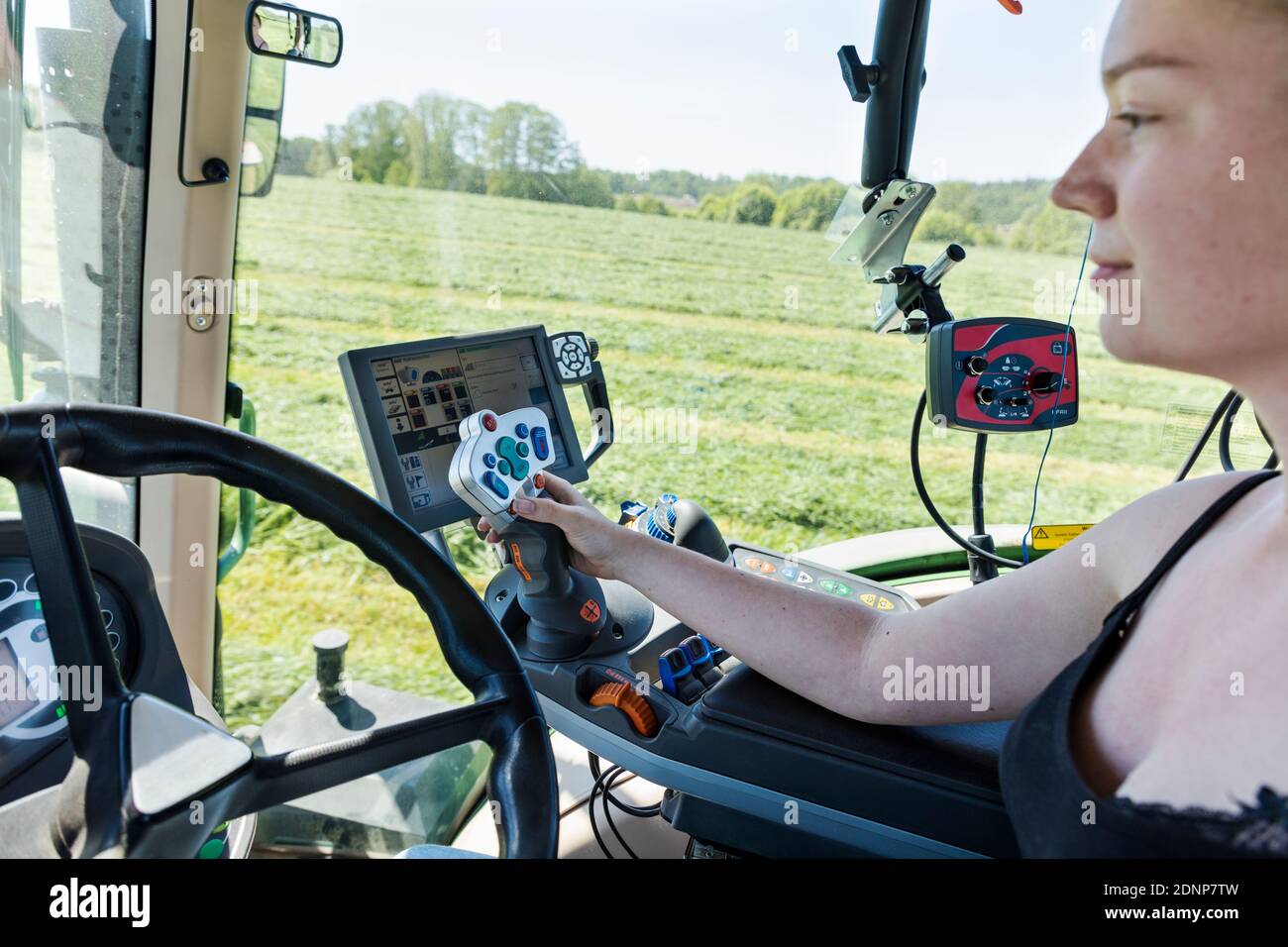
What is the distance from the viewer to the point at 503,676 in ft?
3.00

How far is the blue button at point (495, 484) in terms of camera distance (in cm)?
123

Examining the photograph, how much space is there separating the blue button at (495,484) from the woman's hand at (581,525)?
0.06 feet

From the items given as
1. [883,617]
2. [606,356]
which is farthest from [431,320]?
[883,617]

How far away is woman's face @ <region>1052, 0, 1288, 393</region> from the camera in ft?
2.24

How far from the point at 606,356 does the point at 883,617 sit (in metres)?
4.91

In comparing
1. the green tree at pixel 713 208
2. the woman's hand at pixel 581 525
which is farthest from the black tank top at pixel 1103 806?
the green tree at pixel 713 208

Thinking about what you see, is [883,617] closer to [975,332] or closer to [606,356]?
[975,332]

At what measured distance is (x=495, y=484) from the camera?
1.24 m

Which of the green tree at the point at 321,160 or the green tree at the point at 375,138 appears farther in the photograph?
the green tree at the point at 375,138

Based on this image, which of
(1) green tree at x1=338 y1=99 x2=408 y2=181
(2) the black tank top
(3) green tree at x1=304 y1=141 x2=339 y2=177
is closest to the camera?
(2) the black tank top

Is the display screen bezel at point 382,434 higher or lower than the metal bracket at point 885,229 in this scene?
lower

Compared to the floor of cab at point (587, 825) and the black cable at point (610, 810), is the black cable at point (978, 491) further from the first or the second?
the black cable at point (610, 810)

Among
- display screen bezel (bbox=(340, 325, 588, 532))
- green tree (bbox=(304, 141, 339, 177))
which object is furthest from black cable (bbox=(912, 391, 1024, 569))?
green tree (bbox=(304, 141, 339, 177))

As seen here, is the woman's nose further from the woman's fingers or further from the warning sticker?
the warning sticker
